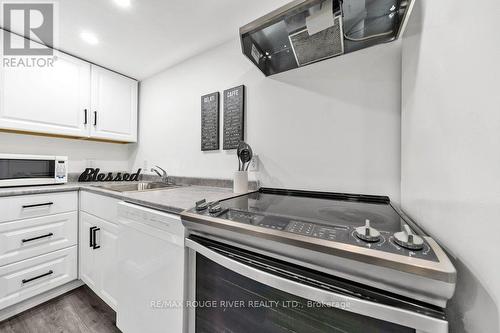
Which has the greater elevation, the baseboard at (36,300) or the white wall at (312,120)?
the white wall at (312,120)

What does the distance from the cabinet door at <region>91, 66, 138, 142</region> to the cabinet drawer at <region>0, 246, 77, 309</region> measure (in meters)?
1.12

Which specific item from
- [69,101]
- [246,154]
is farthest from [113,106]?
[246,154]

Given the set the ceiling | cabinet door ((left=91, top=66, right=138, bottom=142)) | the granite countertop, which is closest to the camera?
the granite countertop

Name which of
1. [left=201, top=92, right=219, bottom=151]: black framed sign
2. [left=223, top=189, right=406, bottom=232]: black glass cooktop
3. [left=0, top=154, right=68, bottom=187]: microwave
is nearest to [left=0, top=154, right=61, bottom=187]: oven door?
[left=0, top=154, right=68, bottom=187]: microwave

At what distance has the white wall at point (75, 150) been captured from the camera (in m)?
1.67

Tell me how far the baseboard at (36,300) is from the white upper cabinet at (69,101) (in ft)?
4.25

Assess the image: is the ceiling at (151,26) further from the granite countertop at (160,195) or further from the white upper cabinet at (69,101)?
the granite countertop at (160,195)

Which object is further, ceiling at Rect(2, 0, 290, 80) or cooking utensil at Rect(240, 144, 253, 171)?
cooking utensil at Rect(240, 144, 253, 171)

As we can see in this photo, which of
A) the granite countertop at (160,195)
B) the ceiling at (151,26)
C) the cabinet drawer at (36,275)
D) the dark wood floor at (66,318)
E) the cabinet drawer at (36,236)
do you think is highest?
the ceiling at (151,26)

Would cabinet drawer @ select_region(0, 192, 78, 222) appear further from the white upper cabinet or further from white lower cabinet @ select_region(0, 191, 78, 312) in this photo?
the white upper cabinet

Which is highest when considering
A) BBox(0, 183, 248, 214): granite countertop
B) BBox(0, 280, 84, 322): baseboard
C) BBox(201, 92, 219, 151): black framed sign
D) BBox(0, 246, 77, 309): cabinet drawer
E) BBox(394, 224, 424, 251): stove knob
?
BBox(201, 92, 219, 151): black framed sign

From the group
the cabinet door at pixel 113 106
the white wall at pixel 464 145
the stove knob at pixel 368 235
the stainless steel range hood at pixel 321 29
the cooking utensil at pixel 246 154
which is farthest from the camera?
the cabinet door at pixel 113 106

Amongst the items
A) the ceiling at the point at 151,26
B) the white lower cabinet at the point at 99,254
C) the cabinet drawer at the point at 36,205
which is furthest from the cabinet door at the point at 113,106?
the white lower cabinet at the point at 99,254

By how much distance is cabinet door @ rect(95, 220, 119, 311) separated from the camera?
1259mm
